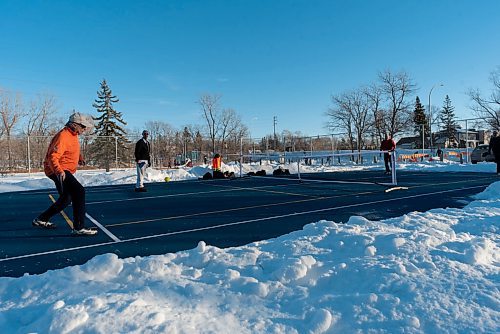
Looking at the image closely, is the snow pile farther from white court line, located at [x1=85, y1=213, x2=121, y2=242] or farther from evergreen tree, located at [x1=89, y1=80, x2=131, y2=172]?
evergreen tree, located at [x1=89, y1=80, x2=131, y2=172]

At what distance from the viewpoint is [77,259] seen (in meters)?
4.29

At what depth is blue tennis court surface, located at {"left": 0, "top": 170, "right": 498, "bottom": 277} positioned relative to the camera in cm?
466

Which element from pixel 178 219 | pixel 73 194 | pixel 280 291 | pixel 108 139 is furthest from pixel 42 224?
pixel 108 139

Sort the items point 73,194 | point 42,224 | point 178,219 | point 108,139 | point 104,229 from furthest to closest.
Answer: point 108,139, point 178,219, point 104,229, point 42,224, point 73,194

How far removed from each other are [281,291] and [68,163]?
165 inches

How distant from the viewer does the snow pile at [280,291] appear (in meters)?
2.36

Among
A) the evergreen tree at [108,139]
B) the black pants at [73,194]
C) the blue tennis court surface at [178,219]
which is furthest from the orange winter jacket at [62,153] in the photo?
the evergreen tree at [108,139]

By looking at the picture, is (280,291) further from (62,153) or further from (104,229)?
(104,229)

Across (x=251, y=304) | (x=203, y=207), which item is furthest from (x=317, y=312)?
(x=203, y=207)

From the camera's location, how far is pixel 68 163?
5.40 meters

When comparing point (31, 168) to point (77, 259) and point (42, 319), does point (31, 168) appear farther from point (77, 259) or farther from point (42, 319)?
point (42, 319)

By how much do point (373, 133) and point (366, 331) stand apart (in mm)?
43740

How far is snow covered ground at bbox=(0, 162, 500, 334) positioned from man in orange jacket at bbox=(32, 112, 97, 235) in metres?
2.27

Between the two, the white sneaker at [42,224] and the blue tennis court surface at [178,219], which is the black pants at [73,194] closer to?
the blue tennis court surface at [178,219]
